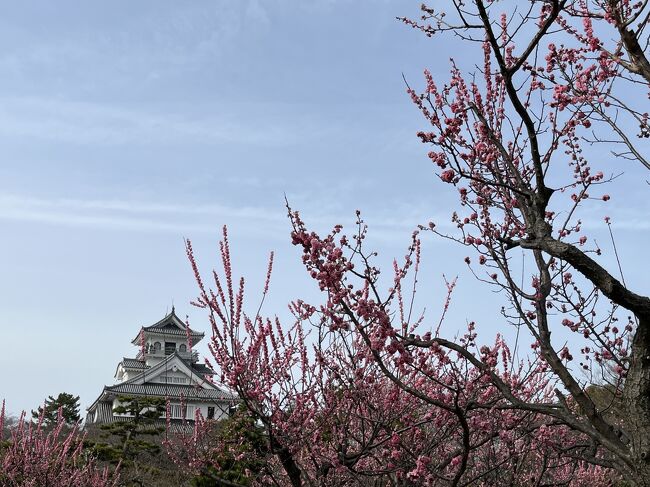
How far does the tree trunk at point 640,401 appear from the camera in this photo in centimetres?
425

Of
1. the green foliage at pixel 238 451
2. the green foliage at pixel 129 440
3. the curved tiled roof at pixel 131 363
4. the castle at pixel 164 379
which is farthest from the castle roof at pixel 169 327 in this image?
the green foliage at pixel 238 451

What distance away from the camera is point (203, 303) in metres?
5.86

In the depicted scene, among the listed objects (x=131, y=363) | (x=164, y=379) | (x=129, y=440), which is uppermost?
(x=131, y=363)

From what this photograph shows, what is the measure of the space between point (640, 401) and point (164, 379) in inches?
1737

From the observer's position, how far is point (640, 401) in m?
4.52

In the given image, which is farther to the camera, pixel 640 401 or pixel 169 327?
pixel 169 327

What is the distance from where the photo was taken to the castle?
39150mm

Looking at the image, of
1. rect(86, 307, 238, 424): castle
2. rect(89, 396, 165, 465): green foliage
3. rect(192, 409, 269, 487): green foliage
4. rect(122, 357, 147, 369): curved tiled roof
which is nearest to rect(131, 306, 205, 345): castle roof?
rect(86, 307, 238, 424): castle

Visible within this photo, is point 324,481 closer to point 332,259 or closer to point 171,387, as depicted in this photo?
point 332,259

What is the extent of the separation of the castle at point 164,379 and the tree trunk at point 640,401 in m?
28.8

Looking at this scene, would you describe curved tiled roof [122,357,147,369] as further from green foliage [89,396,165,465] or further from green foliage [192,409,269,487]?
green foliage [192,409,269,487]

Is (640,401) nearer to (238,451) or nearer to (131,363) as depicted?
(238,451)

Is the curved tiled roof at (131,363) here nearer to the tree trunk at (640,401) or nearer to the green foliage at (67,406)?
the green foliage at (67,406)

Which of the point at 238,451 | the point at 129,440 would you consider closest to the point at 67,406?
the point at 129,440
